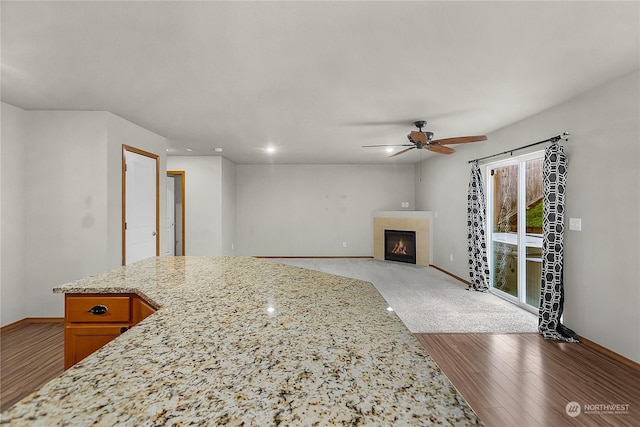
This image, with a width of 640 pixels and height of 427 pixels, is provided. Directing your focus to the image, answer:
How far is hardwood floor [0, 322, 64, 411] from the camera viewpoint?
225 centimetres

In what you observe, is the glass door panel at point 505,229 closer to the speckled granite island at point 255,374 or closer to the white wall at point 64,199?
the speckled granite island at point 255,374

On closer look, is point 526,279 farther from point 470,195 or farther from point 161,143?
point 161,143

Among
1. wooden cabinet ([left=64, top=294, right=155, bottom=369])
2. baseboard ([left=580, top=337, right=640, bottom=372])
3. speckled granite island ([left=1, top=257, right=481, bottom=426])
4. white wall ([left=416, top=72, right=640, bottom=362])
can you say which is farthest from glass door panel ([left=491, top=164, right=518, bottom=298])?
wooden cabinet ([left=64, top=294, right=155, bottom=369])

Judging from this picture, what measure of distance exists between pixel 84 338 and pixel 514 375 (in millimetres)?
2981

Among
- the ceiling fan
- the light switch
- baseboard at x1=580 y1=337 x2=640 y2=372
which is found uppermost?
the ceiling fan

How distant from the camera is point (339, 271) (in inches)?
239

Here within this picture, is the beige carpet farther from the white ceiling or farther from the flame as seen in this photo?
the white ceiling

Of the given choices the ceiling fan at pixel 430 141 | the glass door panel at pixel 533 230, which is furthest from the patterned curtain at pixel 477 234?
the ceiling fan at pixel 430 141

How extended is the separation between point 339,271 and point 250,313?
5.02 metres

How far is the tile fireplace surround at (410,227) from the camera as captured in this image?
6.46 m

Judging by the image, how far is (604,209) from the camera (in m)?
2.76

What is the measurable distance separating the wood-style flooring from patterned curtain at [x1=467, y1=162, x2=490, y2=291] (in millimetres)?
1651

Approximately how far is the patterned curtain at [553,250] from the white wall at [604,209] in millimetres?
126

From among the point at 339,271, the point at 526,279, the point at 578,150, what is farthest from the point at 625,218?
the point at 339,271
